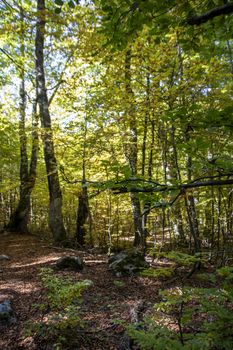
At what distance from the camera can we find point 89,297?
3.94 metres

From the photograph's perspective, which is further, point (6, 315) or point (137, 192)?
point (6, 315)

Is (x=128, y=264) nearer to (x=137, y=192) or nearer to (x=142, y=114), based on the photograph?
(x=142, y=114)

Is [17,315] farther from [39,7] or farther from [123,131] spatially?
[39,7]

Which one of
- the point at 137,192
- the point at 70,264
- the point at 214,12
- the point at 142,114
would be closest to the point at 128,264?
the point at 70,264

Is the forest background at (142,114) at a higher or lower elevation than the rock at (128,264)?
higher

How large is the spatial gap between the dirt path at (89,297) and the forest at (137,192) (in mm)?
20

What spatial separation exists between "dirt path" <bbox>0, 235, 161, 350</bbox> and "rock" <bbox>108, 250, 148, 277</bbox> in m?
0.16

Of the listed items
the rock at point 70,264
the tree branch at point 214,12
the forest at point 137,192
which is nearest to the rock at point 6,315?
the forest at point 137,192

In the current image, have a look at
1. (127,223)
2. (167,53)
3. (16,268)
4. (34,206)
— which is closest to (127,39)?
(167,53)

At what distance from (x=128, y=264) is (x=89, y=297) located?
1.29 metres

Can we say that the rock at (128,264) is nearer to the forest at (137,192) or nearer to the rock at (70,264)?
the forest at (137,192)

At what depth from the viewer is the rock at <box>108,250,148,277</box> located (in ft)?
16.2

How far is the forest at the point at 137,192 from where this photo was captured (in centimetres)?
180

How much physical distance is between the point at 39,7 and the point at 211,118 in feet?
27.0
